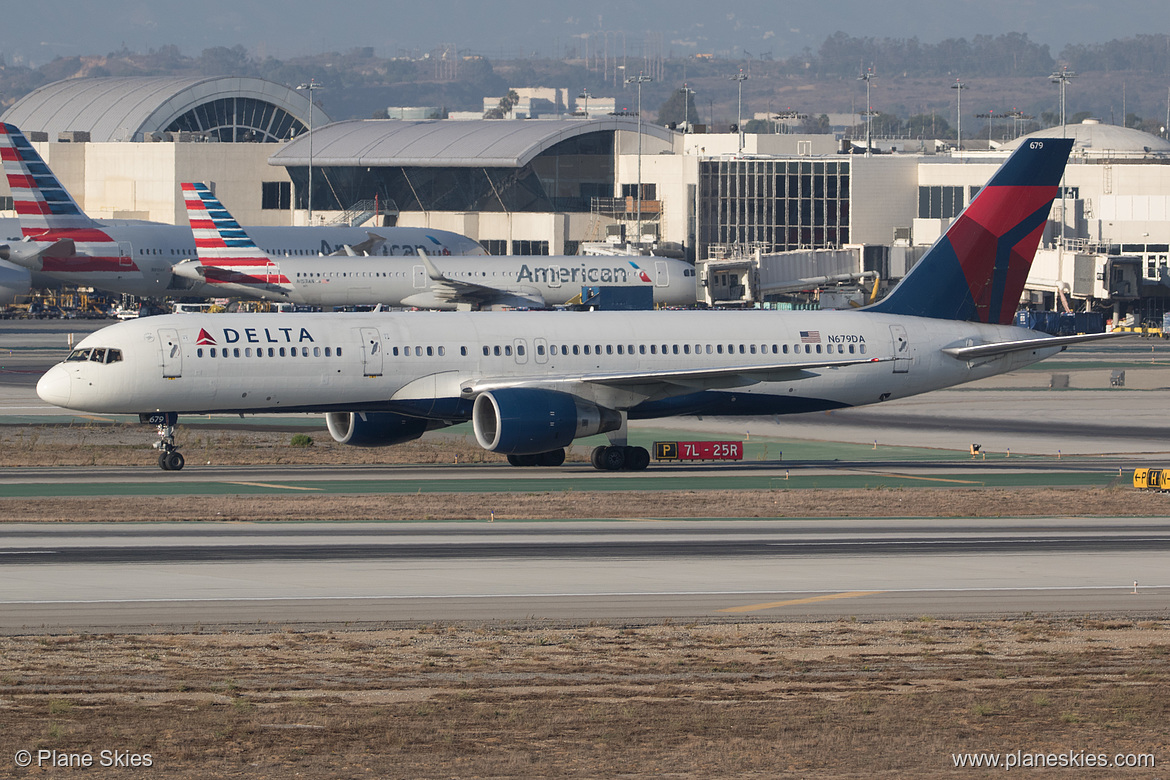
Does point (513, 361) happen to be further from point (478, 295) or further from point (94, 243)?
point (94, 243)

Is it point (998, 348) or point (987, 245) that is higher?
point (987, 245)

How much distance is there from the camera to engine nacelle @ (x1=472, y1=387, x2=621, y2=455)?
143ft

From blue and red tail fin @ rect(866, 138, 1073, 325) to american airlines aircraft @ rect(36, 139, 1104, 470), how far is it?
2.0 inches

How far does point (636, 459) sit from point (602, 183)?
392 ft

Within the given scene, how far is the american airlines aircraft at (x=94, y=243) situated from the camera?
113m

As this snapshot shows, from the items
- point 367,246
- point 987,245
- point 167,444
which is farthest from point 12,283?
point 987,245

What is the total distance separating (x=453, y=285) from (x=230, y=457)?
5764cm

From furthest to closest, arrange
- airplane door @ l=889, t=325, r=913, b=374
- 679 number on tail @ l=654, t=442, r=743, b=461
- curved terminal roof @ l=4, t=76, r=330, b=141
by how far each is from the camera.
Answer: curved terminal roof @ l=4, t=76, r=330, b=141
airplane door @ l=889, t=325, r=913, b=374
679 number on tail @ l=654, t=442, r=743, b=461

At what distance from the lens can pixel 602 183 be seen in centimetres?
16400

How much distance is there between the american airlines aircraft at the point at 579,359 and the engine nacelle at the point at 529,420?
5 centimetres

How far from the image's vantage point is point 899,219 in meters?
144

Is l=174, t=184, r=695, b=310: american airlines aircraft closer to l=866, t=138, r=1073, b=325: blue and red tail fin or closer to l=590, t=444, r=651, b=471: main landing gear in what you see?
l=866, t=138, r=1073, b=325: blue and red tail fin

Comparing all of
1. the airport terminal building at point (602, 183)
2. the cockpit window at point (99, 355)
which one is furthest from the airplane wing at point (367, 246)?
the cockpit window at point (99, 355)

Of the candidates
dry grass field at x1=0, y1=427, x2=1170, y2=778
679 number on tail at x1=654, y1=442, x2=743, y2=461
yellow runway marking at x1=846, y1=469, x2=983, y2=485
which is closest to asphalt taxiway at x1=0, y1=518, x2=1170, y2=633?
dry grass field at x1=0, y1=427, x2=1170, y2=778
